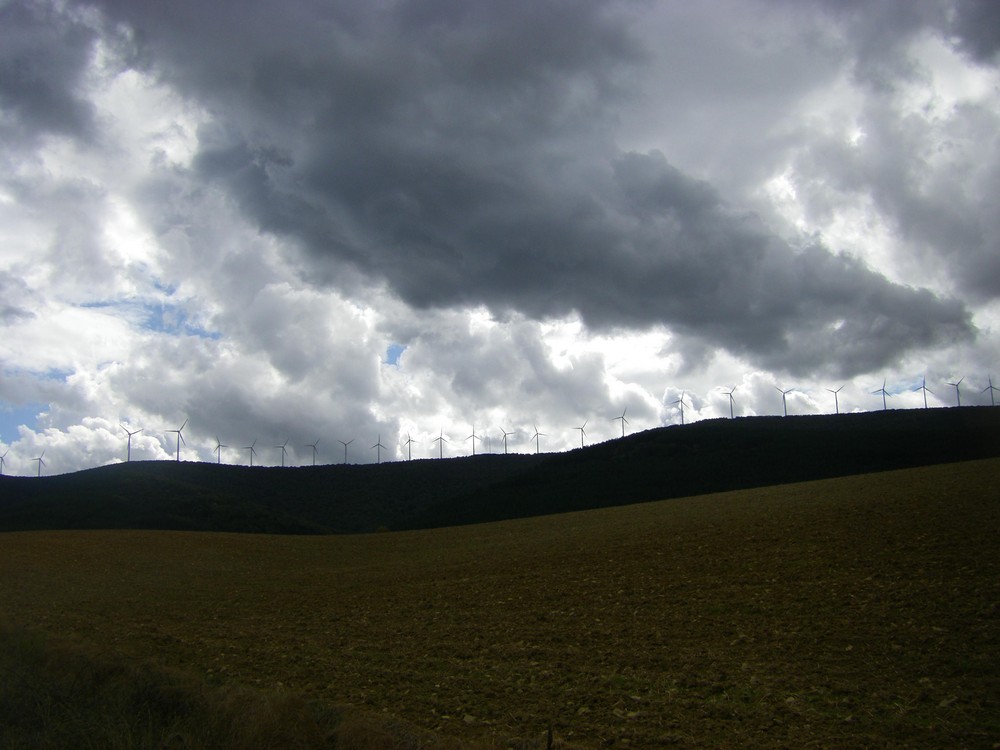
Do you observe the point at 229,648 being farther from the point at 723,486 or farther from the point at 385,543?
the point at 723,486

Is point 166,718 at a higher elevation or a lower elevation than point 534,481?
lower

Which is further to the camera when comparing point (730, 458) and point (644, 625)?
point (730, 458)

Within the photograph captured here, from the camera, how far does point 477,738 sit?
41.9ft

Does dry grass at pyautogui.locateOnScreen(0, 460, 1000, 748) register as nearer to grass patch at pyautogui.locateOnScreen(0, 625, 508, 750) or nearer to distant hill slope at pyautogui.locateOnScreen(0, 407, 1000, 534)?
grass patch at pyautogui.locateOnScreen(0, 625, 508, 750)

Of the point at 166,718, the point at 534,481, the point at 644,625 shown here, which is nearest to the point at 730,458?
the point at 534,481

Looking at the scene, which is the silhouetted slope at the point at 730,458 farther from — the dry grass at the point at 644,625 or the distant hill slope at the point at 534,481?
the dry grass at the point at 644,625

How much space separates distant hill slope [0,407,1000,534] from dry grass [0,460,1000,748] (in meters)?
41.9

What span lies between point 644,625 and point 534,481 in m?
90.9

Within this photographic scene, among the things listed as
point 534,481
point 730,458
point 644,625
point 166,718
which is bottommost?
point 166,718

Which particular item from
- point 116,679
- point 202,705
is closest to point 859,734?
point 202,705

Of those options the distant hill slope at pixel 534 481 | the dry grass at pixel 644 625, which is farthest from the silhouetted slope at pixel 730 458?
the dry grass at pixel 644 625

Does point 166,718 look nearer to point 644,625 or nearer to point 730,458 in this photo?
point 644,625

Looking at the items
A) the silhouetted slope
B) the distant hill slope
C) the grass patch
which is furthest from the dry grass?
the distant hill slope

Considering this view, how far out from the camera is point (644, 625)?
798 inches
